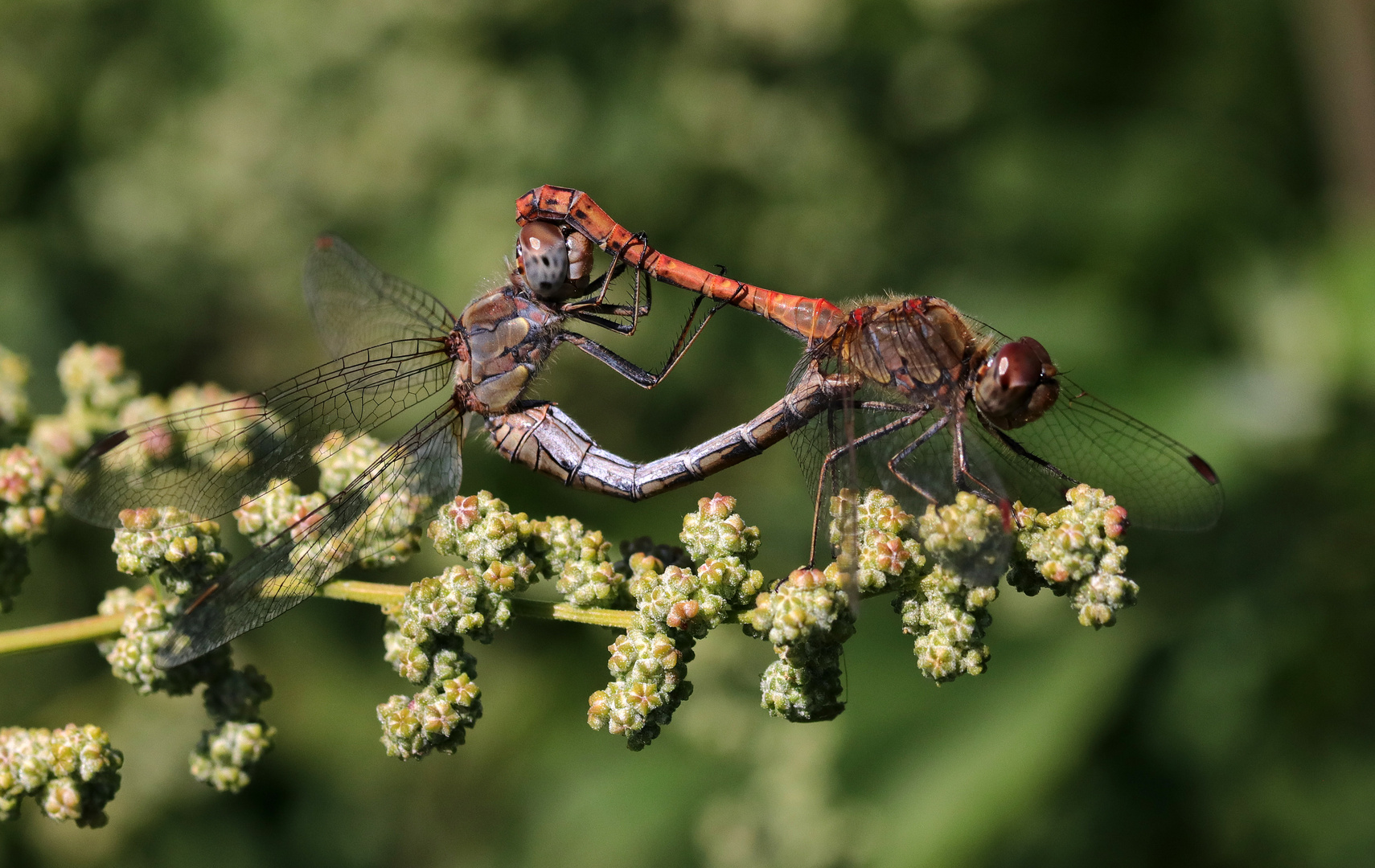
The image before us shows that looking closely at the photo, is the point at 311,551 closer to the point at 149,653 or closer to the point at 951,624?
the point at 149,653

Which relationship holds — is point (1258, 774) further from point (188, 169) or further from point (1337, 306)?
point (188, 169)

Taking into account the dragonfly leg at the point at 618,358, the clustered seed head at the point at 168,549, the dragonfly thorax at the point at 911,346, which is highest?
the dragonfly leg at the point at 618,358

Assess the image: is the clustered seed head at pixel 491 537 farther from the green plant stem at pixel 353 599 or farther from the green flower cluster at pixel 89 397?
the green flower cluster at pixel 89 397

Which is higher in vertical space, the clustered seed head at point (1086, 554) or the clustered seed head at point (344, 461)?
the clustered seed head at point (344, 461)

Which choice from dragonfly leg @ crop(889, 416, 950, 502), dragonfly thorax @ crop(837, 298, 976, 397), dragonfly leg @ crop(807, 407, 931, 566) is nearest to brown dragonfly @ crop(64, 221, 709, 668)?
dragonfly thorax @ crop(837, 298, 976, 397)

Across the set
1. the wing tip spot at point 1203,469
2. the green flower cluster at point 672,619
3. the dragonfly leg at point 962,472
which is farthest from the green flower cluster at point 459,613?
the wing tip spot at point 1203,469

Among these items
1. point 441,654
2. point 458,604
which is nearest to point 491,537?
point 458,604

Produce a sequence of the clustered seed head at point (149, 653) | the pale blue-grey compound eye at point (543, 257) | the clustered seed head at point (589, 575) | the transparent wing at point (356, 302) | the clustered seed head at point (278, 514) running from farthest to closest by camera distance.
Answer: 1. the transparent wing at point (356, 302)
2. the pale blue-grey compound eye at point (543, 257)
3. the clustered seed head at point (278, 514)
4. the clustered seed head at point (149, 653)
5. the clustered seed head at point (589, 575)
